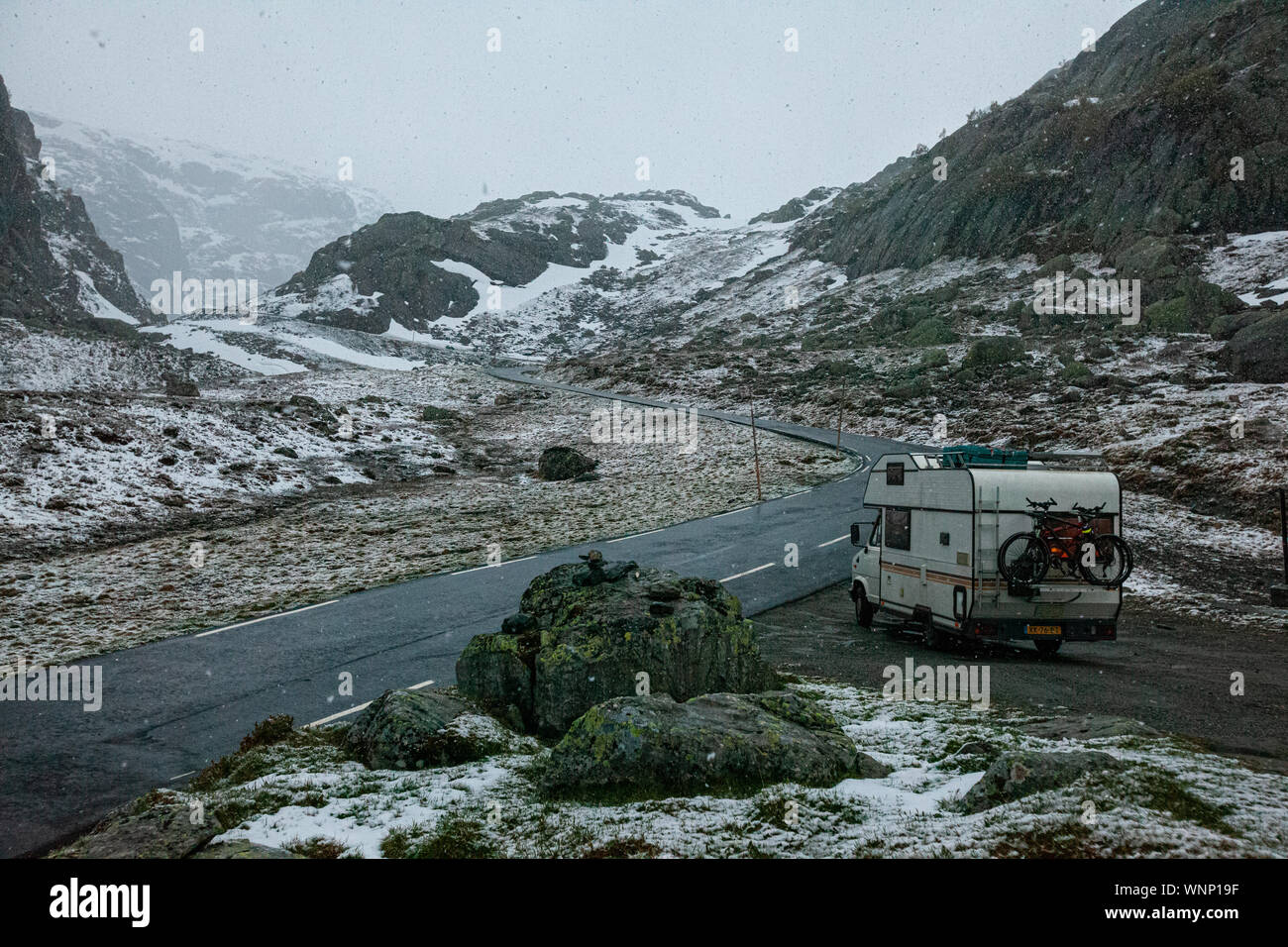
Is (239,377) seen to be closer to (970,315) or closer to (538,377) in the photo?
(538,377)

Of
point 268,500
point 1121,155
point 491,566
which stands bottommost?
point 491,566

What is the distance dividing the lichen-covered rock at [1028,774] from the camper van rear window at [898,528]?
8.08 metres

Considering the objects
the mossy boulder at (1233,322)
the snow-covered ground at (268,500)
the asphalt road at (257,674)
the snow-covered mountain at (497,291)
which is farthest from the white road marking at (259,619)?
the snow-covered mountain at (497,291)

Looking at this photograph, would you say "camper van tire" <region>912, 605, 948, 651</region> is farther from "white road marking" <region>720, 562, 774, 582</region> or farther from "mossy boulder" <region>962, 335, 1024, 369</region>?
"mossy boulder" <region>962, 335, 1024, 369</region>

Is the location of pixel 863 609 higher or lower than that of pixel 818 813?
lower

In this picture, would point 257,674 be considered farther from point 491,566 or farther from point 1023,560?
point 1023,560

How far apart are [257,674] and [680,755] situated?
26.1 ft

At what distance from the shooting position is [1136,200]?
2584 inches

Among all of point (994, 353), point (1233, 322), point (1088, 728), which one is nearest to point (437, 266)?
point (994, 353)

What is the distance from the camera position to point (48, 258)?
354 feet

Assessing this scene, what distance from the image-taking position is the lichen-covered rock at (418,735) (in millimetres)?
7234

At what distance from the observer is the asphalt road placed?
7.67 meters

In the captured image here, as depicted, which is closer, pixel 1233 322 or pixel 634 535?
pixel 634 535
